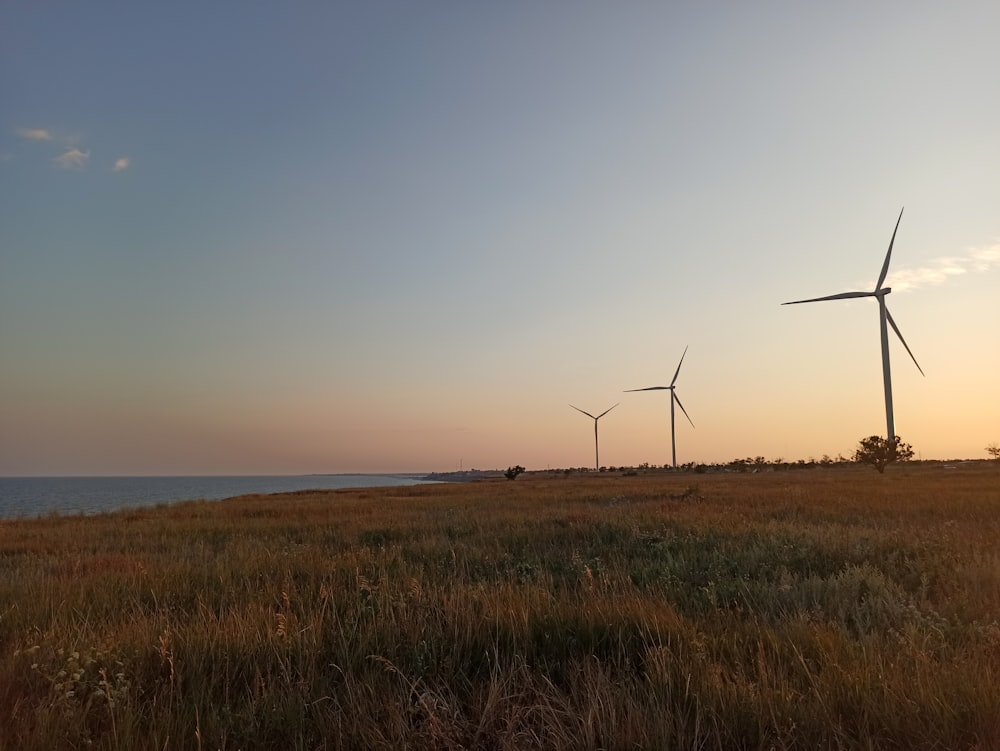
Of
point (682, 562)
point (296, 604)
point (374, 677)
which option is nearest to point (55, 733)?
point (374, 677)

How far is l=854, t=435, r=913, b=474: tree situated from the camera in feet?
183

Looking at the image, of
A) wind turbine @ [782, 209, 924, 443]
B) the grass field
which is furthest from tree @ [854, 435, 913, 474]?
the grass field

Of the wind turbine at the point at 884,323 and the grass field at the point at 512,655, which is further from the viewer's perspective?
the wind turbine at the point at 884,323

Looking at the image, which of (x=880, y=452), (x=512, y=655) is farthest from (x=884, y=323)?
(x=512, y=655)

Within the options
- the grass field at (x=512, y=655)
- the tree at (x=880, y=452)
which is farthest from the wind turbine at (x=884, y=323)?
the grass field at (x=512, y=655)

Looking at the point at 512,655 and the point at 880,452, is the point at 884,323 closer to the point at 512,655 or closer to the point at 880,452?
the point at 880,452

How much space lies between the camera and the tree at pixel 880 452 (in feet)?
183

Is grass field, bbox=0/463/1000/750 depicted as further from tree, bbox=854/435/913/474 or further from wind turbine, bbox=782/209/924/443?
tree, bbox=854/435/913/474

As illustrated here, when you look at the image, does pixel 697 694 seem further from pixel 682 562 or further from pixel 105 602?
pixel 105 602

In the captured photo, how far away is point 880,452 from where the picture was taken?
58.7 meters

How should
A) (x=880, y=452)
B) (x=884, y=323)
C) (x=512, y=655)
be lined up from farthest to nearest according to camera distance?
(x=880, y=452), (x=884, y=323), (x=512, y=655)

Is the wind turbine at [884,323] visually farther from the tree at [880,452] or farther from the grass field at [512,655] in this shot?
the grass field at [512,655]

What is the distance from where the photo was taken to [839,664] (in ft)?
14.7

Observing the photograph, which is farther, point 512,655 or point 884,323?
point 884,323
